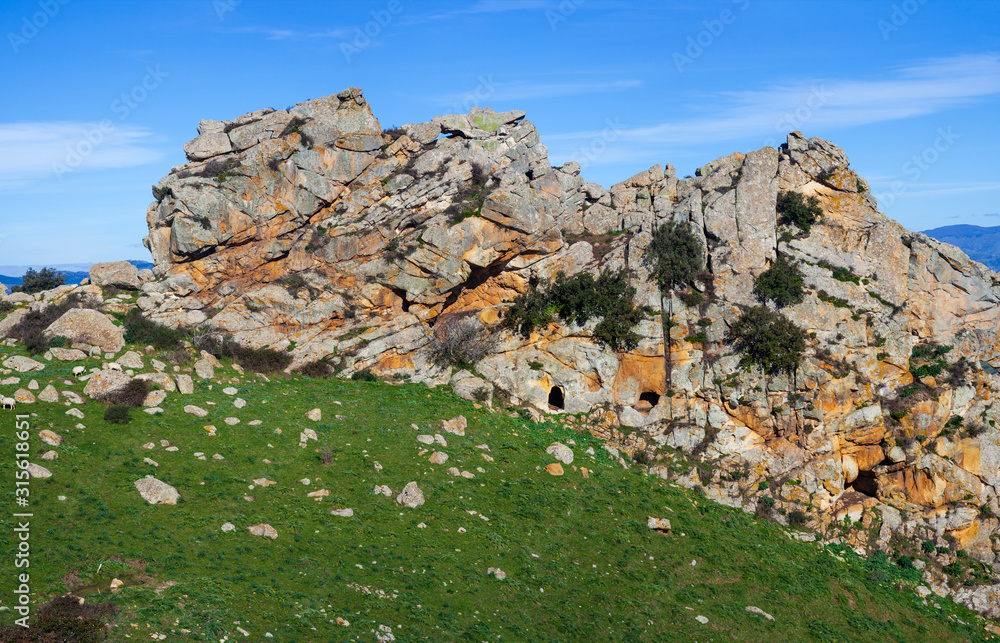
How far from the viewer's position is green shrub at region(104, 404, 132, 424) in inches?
957

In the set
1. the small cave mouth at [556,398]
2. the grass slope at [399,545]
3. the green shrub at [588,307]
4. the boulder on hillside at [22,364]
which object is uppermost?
the green shrub at [588,307]

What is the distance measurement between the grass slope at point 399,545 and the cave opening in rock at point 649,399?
448 cm

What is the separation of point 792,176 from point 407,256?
25.2 metres

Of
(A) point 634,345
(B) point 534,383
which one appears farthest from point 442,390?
(A) point 634,345

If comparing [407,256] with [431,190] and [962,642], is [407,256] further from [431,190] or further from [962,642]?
[962,642]

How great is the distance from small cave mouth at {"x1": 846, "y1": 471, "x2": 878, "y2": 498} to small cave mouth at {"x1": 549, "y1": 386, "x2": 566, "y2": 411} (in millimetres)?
16229

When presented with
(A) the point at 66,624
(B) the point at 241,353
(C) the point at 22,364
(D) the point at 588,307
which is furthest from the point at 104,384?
(D) the point at 588,307

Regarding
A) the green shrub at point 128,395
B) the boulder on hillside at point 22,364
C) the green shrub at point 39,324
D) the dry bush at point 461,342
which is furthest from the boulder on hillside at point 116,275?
the dry bush at point 461,342

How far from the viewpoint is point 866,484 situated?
34125 mm

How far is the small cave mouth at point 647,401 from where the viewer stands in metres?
34.9

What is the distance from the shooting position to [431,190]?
4000cm

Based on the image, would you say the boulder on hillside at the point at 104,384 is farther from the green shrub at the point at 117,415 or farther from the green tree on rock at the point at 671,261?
the green tree on rock at the point at 671,261

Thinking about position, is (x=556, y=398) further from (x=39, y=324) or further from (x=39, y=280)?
(x=39, y=280)
